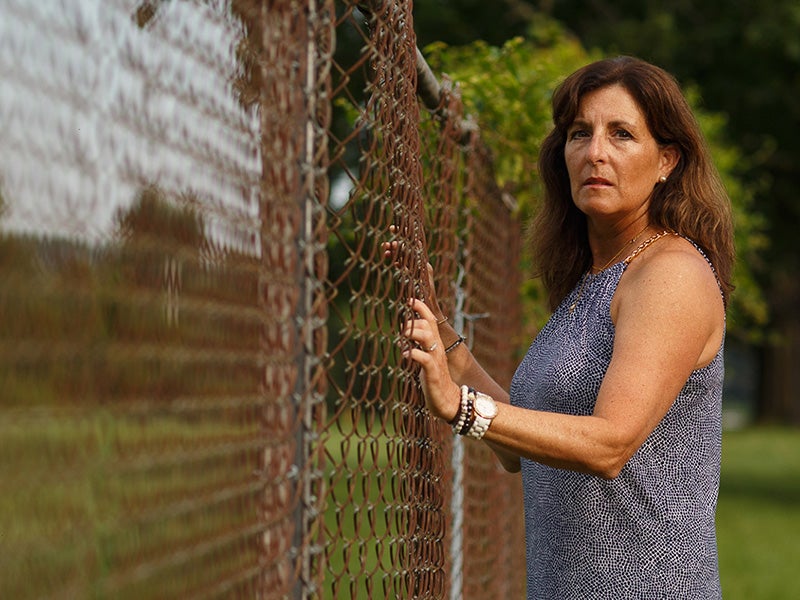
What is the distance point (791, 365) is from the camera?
41.6m

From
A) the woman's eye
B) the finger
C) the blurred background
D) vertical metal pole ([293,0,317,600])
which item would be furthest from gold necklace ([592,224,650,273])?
vertical metal pole ([293,0,317,600])

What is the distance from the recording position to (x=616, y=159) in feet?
9.23

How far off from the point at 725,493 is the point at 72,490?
21.7m

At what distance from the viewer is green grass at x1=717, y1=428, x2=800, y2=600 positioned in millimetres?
10883

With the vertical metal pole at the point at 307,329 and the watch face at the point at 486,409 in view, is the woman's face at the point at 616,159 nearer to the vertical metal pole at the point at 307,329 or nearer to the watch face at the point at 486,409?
the watch face at the point at 486,409

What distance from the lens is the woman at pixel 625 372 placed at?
2402 mm

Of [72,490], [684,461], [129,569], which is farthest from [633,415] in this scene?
[72,490]

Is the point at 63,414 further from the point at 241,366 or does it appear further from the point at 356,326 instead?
the point at 356,326

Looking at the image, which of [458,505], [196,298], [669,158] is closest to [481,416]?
[669,158]

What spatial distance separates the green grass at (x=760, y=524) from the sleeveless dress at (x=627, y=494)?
7.52 metres

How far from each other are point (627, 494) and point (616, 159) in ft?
2.34

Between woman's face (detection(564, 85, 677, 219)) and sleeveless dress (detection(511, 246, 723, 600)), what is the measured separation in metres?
0.15

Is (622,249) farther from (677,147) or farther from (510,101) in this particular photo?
(510,101)

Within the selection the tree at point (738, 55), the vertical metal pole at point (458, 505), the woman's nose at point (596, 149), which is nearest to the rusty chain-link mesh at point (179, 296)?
the woman's nose at point (596, 149)
